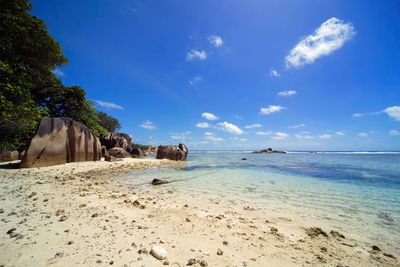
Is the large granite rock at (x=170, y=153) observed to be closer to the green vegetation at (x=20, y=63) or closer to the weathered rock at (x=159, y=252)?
the green vegetation at (x=20, y=63)

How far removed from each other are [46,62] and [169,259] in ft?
62.8

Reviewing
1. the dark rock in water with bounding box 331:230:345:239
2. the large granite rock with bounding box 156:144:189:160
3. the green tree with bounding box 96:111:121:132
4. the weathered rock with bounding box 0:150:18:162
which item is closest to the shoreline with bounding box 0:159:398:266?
the dark rock in water with bounding box 331:230:345:239

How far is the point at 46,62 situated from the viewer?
13109 millimetres

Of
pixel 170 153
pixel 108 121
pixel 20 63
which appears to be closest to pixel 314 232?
pixel 20 63

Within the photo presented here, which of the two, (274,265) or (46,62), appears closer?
(274,265)

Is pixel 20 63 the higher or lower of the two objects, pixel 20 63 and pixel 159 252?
the higher

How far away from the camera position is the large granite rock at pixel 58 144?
10.2 m

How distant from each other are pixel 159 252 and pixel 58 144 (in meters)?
14.4

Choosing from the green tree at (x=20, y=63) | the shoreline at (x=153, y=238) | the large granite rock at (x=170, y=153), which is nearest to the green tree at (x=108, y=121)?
the large granite rock at (x=170, y=153)

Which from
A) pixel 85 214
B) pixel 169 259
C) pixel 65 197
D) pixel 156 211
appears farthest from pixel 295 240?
pixel 65 197

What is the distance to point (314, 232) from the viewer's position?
364cm

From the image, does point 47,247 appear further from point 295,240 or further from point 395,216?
point 395,216

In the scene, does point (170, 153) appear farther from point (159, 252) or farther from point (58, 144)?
point (159, 252)

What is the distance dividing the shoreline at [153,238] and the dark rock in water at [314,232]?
0.12ft
